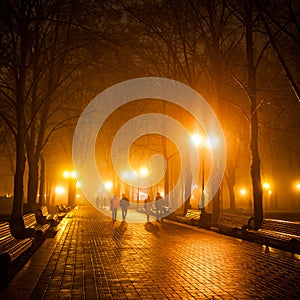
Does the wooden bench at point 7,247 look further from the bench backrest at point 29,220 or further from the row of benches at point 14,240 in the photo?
the bench backrest at point 29,220

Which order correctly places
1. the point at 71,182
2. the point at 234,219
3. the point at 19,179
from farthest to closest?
the point at 71,182, the point at 234,219, the point at 19,179

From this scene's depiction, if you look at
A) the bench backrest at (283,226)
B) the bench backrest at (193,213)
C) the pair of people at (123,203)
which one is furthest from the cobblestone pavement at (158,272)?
the pair of people at (123,203)

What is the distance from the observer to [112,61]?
68.7 ft

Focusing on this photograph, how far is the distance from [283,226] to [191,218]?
10986mm

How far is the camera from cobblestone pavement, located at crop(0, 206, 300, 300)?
284 inches

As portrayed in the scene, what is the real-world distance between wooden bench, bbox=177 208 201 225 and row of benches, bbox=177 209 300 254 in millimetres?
3216

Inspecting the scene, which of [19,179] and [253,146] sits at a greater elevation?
[253,146]

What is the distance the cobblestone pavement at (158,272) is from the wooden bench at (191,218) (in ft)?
29.7

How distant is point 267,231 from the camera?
→ 14.5m

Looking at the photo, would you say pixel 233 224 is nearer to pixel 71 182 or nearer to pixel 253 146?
pixel 253 146

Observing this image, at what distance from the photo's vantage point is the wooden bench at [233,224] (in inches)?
678

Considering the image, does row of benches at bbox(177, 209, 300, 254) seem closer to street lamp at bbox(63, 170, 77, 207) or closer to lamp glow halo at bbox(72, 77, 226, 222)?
lamp glow halo at bbox(72, 77, 226, 222)

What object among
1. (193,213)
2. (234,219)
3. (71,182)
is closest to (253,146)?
(234,219)

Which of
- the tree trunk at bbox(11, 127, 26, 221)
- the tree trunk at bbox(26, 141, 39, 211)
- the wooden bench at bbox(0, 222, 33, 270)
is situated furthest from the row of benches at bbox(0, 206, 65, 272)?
the tree trunk at bbox(26, 141, 39, 211)
